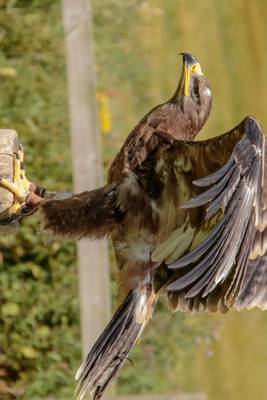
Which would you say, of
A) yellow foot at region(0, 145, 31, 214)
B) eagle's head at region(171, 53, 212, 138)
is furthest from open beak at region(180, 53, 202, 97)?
yellow foot at region(0, 145, 31, 214)

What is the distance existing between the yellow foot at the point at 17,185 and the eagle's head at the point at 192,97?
0.78 metres

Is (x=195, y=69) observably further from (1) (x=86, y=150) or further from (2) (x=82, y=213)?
(1) (x=86, y=150)

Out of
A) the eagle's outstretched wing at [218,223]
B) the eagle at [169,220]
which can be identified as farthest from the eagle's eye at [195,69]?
the eagle's outstretched wing at [218,223]

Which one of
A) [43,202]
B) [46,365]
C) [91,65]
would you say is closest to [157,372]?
[46,365]

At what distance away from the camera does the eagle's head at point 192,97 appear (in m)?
4.62

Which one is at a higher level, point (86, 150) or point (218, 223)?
point (86, 150)

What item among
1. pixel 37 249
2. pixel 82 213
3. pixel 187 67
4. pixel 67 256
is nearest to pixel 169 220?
pixel 82 213

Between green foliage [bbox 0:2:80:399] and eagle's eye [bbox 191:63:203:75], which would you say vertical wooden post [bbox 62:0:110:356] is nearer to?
green foliage [bbox 0:2:80:399]

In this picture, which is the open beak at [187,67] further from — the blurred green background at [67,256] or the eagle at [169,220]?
the blurred green background at [67,256]

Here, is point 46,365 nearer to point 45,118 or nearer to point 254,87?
point 45,118

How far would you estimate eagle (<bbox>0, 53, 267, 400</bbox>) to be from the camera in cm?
393

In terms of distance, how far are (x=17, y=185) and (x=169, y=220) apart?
619 mm

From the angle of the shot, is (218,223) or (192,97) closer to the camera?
(218,223)

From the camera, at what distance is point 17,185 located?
4.21m
